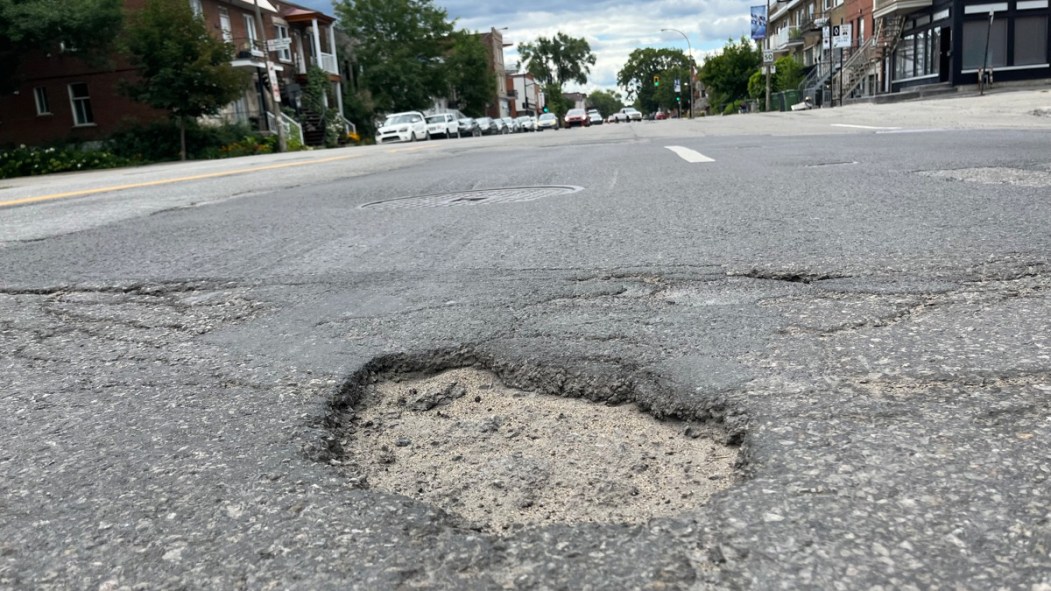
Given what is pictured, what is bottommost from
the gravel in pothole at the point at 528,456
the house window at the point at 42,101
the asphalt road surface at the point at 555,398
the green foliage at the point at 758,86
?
the gravel in pothole at the point at 528,456

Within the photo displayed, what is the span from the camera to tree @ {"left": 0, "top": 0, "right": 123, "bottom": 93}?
26.7 meters

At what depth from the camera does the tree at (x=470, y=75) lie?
65.4 m

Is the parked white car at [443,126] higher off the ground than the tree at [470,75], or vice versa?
the tree at [470,75]

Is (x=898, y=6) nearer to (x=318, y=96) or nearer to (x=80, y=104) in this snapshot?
(x=318, y=96)

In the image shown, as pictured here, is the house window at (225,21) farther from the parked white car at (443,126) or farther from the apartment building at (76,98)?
the parked white car at (443,126)

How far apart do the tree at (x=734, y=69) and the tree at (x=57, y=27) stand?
155 ft

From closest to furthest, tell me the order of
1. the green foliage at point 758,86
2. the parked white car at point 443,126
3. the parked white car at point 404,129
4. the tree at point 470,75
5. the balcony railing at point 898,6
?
the balcony railing at point 898,6 → the parked white car at point 404,129 → the parked white car at point 443,126 → the green foliage at point 758,86 → the tree at point 470,75

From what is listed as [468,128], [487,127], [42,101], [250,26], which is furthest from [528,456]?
[487,127]

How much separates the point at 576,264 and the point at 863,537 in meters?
2.52

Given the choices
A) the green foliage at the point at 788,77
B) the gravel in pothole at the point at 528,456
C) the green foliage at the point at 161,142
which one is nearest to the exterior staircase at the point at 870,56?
the green foliage at the point at 788,77

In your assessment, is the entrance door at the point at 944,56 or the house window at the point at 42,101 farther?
the entrance door at the point at 944,56

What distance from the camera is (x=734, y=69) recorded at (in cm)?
6456

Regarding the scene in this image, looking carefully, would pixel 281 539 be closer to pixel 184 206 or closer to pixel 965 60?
pixel 184 206

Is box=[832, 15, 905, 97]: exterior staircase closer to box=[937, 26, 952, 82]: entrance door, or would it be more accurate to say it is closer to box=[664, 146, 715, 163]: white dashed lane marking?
box=[937, 26, 952, 82]: entrance door
